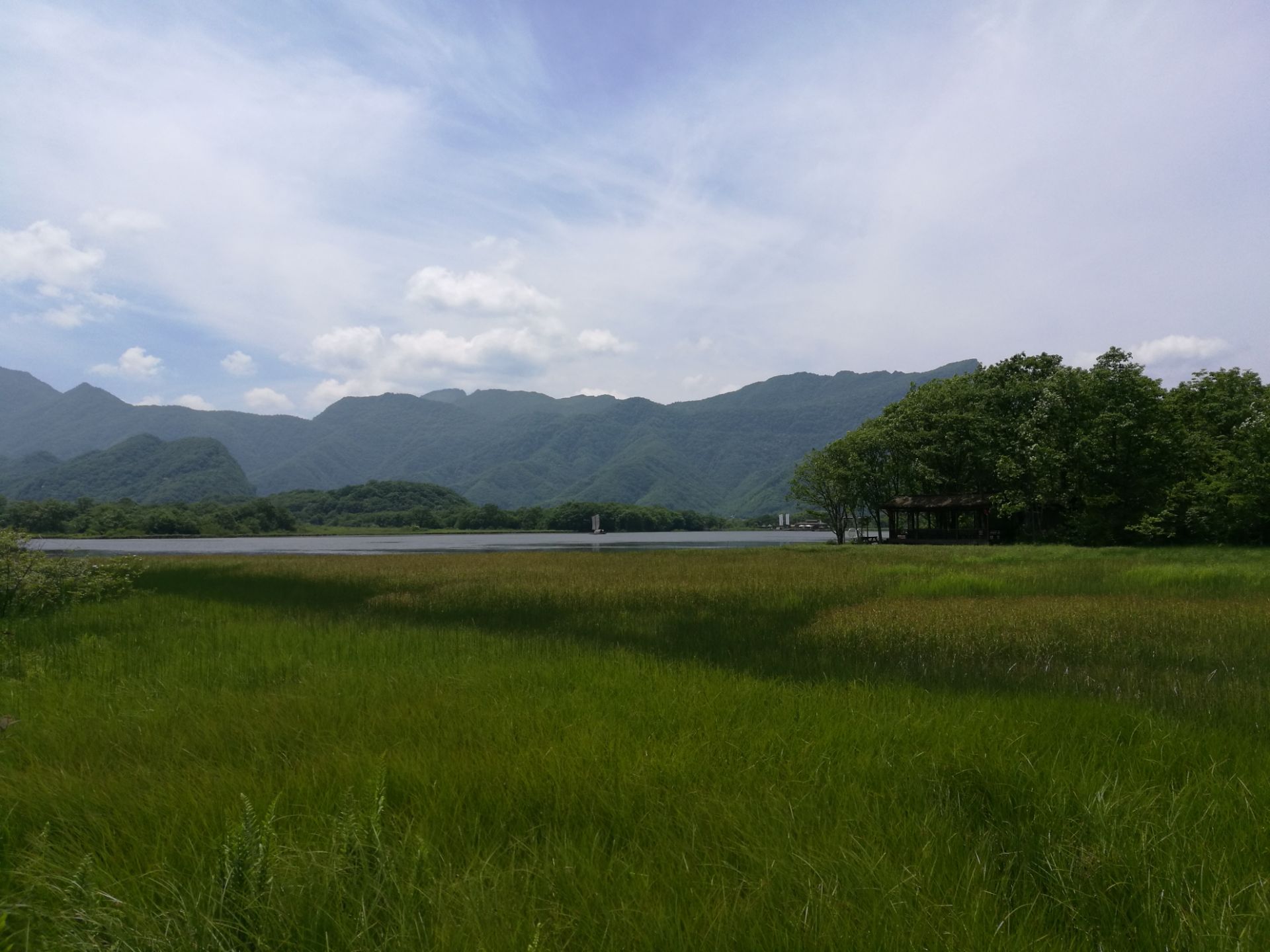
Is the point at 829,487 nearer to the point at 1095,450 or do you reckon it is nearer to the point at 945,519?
the point at 945,519

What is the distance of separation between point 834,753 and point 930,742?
2.19 feet

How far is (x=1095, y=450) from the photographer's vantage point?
33531mm

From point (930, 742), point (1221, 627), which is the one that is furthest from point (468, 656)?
point (1221, 627)

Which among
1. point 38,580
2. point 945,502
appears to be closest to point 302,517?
point 945,502

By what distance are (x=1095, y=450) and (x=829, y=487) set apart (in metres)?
21.3

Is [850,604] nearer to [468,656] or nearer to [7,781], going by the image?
[468,656]

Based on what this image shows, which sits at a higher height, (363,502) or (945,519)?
(363,502)

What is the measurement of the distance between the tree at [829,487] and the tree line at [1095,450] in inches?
136

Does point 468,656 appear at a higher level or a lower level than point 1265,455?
lower

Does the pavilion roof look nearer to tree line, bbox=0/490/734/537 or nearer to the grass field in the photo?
the grass field

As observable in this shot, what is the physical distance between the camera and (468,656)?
22.7 ft

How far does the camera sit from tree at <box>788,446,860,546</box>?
52.1m

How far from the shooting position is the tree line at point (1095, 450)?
95.2ft

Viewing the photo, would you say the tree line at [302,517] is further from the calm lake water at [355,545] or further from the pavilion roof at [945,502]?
the pavilion roof at [945,502]
